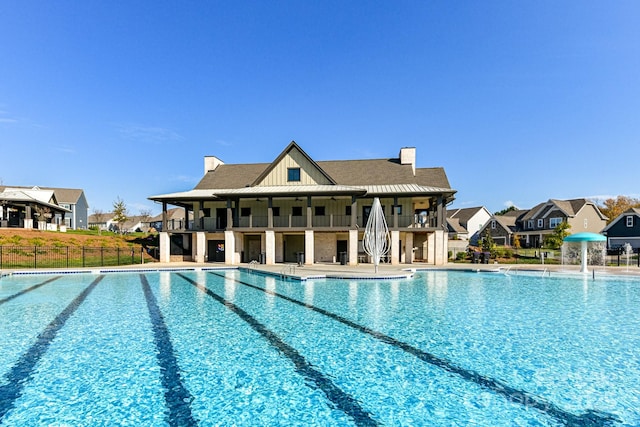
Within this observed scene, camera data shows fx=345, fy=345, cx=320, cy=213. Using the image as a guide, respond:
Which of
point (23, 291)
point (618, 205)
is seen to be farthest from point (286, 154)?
point (618, 205)

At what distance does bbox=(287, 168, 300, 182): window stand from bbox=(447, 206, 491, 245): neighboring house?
38.5 meters

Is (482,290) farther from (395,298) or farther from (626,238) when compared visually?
(626,238)

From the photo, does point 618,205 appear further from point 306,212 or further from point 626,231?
point 306,212

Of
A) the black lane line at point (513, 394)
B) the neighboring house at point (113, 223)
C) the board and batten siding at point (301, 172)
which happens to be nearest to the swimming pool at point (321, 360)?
the black lane line at point (513, 394)

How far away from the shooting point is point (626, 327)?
9.70 metres

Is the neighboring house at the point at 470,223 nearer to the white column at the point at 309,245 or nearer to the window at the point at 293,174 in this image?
the window at the point at 293,174

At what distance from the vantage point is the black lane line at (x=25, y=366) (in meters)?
5.53

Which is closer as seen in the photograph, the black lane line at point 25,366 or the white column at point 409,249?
the black lane line at point 25,366

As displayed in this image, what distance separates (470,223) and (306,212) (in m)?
43.5

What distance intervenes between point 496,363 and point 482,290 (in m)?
10.0

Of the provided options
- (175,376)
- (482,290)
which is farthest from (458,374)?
(482,290)

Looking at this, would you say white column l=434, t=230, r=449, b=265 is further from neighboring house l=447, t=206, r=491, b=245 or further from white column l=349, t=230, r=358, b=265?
neighboring house l=447, t=206, r=491, b=245

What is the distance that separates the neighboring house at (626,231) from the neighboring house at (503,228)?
15.8m

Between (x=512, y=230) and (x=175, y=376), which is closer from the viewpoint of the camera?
(x=175, y=376)
